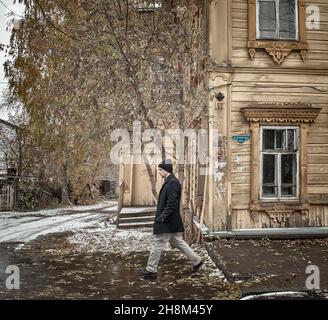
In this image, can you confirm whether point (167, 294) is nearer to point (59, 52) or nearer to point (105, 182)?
point (59, 52)

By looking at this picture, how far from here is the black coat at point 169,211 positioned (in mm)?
7199

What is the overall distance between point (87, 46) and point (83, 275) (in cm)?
528

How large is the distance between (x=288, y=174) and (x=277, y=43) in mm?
3452

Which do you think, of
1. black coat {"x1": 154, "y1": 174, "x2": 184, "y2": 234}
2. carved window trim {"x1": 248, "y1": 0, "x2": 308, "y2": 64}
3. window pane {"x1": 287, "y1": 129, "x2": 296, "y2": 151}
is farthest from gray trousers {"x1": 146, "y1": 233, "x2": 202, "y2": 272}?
carved window trim {"x1": 248, "y1": 0, "x2": 308, "y2": 64}

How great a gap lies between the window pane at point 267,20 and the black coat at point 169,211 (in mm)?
5659

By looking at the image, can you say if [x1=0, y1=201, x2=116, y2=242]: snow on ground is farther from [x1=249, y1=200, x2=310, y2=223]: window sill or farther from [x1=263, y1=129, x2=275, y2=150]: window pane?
[x1=263, y1=129, x2=275, y2=150]: window pane

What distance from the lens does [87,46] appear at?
9.70 meters

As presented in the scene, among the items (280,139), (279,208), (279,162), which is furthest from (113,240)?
(280,139)

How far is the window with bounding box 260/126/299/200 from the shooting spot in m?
10.8

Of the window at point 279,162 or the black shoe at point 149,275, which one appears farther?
the window at point 279,162

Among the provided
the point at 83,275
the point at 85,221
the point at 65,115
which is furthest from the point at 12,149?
the point at 83,275

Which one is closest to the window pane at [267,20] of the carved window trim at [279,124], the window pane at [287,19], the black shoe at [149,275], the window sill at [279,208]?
the window pane at [287,19]

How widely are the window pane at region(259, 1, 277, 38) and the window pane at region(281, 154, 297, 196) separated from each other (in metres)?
3.25

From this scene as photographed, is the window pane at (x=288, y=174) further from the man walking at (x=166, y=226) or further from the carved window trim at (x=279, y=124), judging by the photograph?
the man walking at (x=166, y=226)
